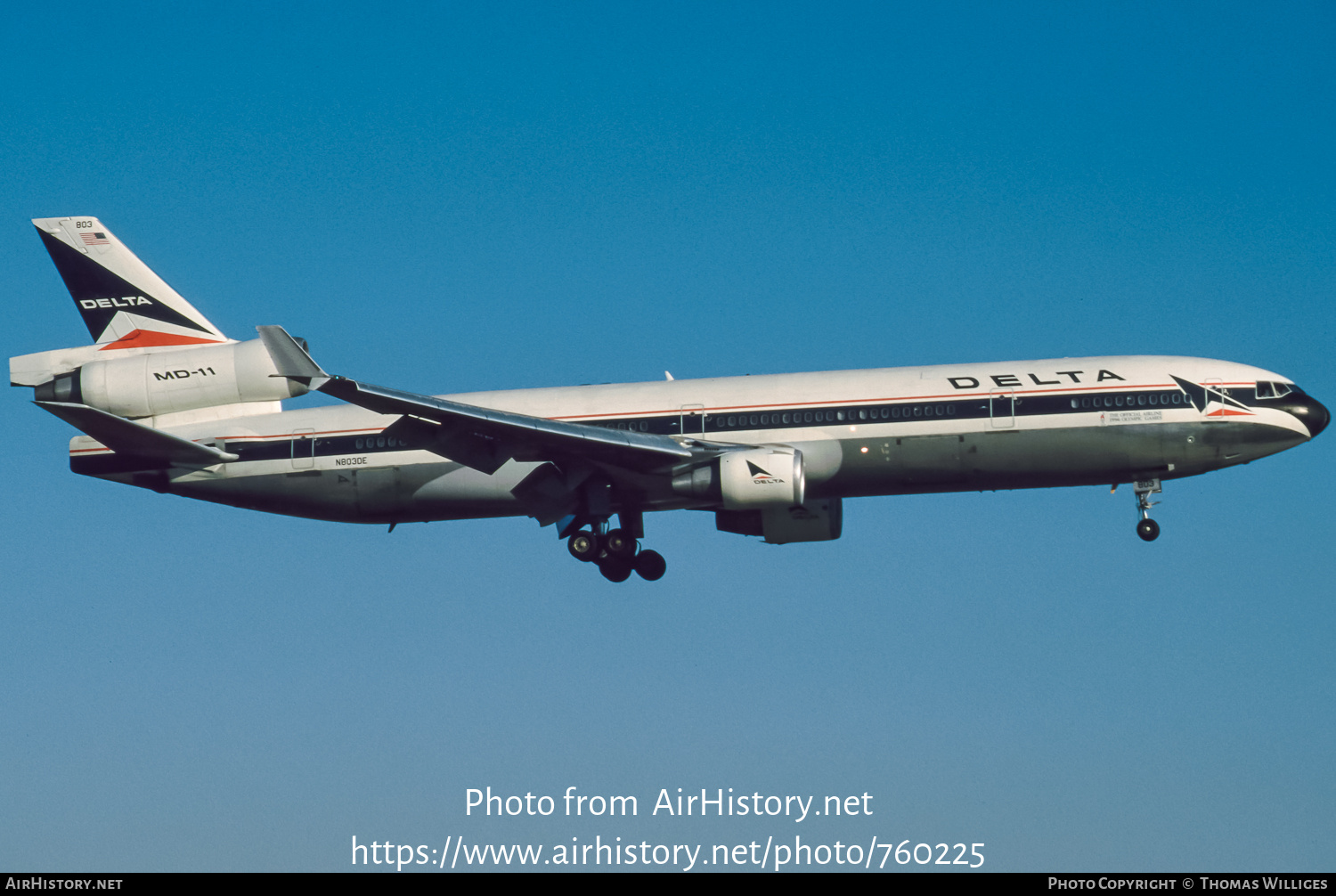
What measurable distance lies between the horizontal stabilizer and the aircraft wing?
728 cm

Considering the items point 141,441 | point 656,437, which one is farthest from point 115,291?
point 656,437

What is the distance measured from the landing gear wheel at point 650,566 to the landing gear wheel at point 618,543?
1782 millimetres

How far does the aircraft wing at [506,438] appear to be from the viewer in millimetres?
39844

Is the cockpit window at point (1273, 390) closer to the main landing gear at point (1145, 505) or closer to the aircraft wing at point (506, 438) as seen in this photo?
the main landing gear at point (1145, 505)

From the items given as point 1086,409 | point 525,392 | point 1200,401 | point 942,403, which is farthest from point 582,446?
point 1200,401

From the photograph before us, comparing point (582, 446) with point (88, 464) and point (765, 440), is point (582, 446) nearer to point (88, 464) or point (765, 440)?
point (765, 440)

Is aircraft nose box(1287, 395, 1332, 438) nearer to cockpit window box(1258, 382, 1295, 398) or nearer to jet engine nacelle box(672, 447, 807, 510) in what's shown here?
cockpit window box(1258, 382, 1295, 398)

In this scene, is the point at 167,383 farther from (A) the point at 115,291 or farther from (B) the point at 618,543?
(B) the point at 618,543

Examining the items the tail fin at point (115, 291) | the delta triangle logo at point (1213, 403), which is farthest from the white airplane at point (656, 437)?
the tail fin at point (115, 291)

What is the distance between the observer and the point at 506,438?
42.2 metres

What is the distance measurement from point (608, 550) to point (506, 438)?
5285mm

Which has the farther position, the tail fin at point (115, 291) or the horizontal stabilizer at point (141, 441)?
the tail fin at point (115, 291)

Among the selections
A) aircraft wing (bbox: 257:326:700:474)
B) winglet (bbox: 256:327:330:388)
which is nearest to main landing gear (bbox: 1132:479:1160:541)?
aircraft wing (bbox: 257:326:700:474)

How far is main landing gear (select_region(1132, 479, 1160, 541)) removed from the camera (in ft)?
143
